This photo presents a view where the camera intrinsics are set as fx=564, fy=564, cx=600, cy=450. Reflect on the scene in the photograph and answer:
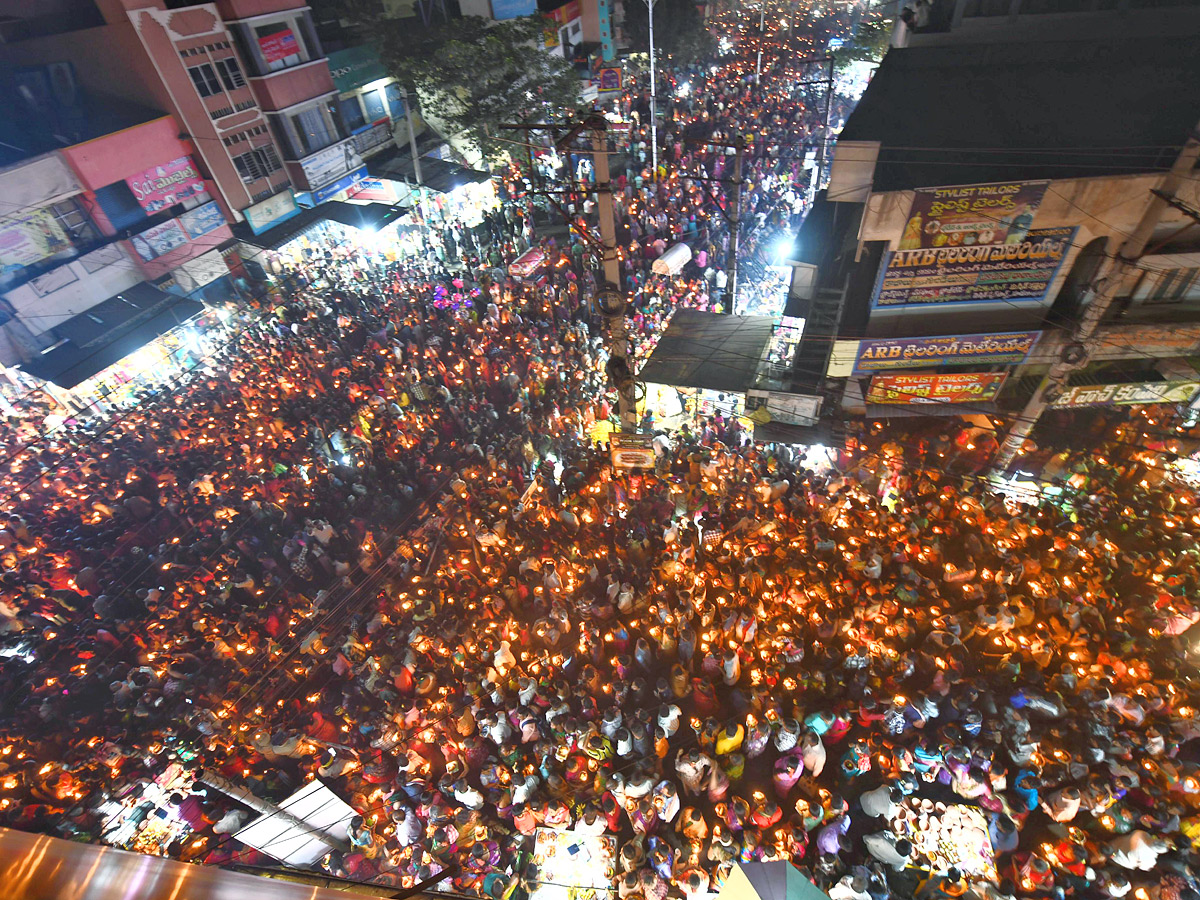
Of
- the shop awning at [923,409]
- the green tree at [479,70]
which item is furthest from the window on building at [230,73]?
the shop awning at [923,409]

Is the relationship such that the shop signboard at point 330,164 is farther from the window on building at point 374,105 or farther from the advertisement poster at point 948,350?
the advertisement poster at point 948,350

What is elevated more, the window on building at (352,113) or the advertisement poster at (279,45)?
the advertisement poster at (279,45)

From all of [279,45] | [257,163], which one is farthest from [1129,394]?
[279,45]

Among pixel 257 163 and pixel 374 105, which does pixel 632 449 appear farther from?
pixel 374 105

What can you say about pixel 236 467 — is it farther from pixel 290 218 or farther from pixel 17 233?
pixel 290 218

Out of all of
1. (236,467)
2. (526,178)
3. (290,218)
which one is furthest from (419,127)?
(236,467)

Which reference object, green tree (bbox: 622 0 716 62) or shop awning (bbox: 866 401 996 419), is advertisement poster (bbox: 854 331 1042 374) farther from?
green tree (bbox: 622 0 716 62)
